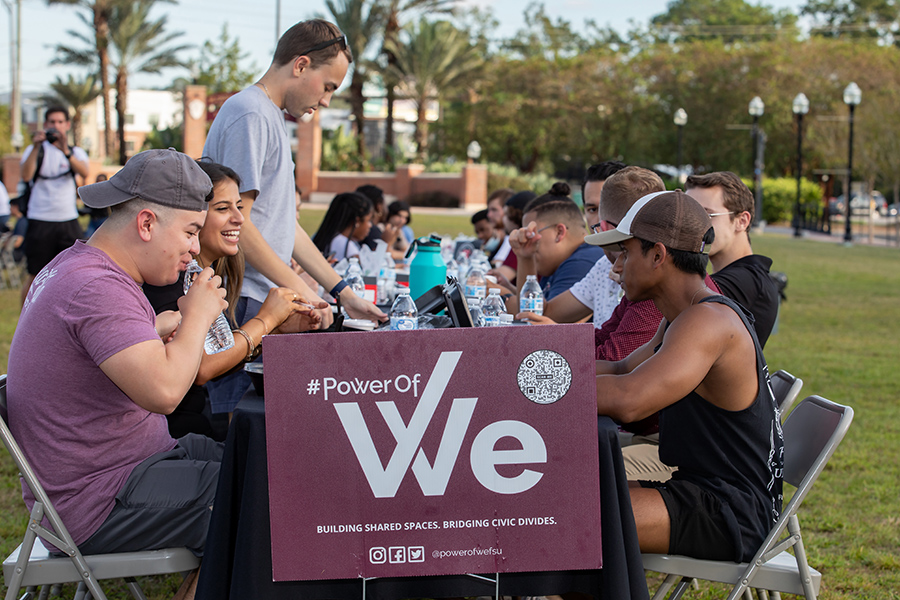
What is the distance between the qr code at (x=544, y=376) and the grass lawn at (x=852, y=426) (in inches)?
81.7

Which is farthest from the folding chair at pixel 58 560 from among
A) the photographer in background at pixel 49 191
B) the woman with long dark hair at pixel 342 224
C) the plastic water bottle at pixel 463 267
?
the photographer in background at pixel 49 191

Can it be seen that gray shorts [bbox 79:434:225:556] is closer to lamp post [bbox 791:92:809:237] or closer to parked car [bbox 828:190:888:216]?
lamp post [bbox 791:92:809:237]

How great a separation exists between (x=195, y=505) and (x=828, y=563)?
303 cm

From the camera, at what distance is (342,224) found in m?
7.54

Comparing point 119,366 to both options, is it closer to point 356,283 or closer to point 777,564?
point 777,564

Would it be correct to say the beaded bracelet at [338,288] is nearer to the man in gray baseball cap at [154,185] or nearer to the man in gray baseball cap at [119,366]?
the man in gray baseball cap at [119,366]

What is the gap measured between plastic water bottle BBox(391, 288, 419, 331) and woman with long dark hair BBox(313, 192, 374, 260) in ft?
13.8

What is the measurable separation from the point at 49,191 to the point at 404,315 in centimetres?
715

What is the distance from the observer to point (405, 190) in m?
36.1

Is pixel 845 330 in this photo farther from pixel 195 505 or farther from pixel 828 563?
pixel 195 505

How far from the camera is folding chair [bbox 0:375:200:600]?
2.30 m

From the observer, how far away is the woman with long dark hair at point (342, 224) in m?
7.53

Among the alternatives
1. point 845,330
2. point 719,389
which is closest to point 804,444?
point 719,389

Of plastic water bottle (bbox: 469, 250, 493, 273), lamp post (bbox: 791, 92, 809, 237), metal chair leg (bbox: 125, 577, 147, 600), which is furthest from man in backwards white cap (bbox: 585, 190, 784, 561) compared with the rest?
lamp post (bbox: 791, 92, 809, 237)
